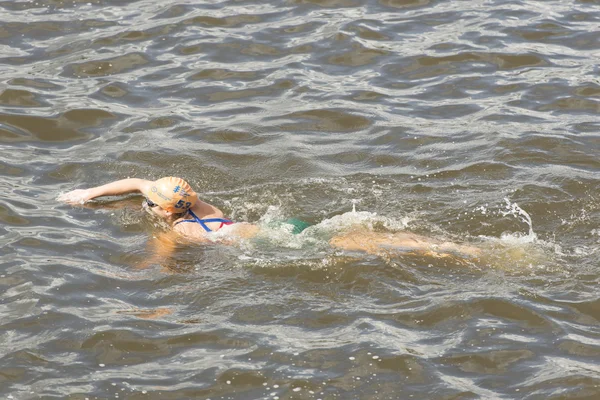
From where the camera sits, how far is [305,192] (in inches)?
413

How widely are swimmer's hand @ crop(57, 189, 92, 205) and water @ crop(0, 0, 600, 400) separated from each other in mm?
104

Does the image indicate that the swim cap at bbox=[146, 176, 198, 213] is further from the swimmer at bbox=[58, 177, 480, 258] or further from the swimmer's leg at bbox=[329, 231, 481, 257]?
the swimmer's leg at bbox=[329, 231, 481, 257]

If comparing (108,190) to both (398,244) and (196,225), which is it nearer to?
(196,225)

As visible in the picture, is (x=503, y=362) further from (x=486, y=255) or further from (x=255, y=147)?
(x=255, y=147)

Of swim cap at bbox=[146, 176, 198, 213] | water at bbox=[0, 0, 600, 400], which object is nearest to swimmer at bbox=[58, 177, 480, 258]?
swim cap at bbox=[146, 176, 198, 213]

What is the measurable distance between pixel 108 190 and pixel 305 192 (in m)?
2.16

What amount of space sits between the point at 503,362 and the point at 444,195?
10.6 feet

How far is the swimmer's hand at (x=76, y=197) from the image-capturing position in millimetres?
10109

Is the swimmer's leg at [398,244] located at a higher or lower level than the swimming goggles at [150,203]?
lower

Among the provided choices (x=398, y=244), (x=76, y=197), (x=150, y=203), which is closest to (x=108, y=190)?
(x=76, y=197)

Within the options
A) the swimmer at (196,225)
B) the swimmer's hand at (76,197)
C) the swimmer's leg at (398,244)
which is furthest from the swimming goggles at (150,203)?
the swimmer's leg at (398,244)

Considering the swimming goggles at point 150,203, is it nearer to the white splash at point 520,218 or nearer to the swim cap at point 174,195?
the swim cap at point 174,195

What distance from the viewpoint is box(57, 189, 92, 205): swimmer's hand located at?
10.1m

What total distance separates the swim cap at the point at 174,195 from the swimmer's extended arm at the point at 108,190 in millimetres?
320
